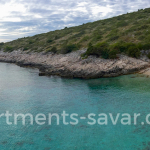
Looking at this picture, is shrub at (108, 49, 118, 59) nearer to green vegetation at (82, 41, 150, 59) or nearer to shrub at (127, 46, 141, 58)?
green vegetation at (82, 41, 150, 59)

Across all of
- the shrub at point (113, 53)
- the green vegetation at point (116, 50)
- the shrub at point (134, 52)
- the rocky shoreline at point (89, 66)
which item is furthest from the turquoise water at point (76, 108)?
the shrub at point (134, 52)

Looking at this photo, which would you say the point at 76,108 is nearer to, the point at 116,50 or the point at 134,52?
the point at 116,50

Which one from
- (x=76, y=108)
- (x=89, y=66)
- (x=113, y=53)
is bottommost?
(x=76, y=108)

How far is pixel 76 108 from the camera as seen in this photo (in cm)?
2283

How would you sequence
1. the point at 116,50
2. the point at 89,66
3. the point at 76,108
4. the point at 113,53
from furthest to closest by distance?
the point at 116,50 → the point at 113,53 → the point at 89,66 → the point at 76,108

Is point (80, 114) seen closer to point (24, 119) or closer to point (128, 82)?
point (24, 119)

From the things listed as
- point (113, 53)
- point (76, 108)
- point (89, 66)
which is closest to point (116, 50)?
point (113, 53)

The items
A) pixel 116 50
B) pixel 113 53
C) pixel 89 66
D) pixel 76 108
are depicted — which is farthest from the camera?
pixel 116 50

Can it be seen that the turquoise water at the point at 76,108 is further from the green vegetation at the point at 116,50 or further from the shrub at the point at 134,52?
the shrub at the point at 134,52

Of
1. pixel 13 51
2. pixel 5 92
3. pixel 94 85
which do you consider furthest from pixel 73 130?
pixel 13 51

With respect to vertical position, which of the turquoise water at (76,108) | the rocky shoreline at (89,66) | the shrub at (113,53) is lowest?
the turquoise water at (76,108)

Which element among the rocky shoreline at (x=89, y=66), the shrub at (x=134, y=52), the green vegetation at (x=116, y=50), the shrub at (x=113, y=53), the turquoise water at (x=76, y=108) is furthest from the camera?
the green vegetation at (x=116, y=50)

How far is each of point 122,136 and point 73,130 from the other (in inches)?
195

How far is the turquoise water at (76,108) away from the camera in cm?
1551
